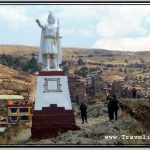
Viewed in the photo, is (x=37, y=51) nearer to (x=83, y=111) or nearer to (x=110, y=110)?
(x=83, y=111)

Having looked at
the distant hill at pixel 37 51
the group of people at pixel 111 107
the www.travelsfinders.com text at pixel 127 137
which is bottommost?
the www.travelsfinders.com text at pixel 127 137

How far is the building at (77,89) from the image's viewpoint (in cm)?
1898

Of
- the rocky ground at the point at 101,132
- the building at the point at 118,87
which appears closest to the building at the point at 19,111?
the rocky ground at the point at 101,132

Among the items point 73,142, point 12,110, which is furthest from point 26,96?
point 73,142

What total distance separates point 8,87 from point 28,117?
2.66 ft

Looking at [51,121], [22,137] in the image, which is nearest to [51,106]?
[51,121]

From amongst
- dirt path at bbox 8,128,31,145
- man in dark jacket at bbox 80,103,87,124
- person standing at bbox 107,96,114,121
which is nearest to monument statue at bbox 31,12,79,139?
dirt path at bbox 8,128,31,145

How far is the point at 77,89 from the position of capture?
755 inches

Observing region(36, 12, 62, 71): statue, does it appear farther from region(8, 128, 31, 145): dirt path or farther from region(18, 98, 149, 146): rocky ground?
region(8, 128, 31, 145): dirt path

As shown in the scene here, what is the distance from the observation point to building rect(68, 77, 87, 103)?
18984 millimetres

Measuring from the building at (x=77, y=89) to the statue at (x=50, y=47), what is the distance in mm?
498

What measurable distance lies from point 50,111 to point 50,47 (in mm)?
1449

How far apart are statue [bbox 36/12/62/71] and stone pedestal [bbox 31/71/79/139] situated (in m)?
0.35

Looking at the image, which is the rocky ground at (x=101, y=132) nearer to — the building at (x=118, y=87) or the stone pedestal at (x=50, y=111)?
the stone pedestal at (x=50, y=111)
